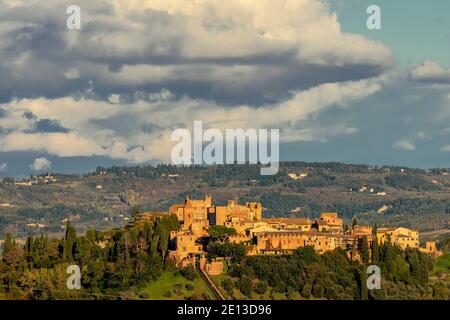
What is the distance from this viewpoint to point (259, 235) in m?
163

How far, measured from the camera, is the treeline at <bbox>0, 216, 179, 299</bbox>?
14550 centimetres

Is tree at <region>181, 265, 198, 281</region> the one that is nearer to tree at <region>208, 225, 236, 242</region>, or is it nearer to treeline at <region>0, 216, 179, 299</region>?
treeline at <region>0, 216, 179, 299</region>

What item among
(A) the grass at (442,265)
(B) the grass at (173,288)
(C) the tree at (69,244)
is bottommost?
(B) the grass at (173,288)

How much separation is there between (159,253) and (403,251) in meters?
34.0

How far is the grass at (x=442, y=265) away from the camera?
170625 mm

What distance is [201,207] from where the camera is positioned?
179375 mm

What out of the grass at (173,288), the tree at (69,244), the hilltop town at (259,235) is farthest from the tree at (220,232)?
the tree at (69,244)

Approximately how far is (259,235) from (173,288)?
1837 centimetres

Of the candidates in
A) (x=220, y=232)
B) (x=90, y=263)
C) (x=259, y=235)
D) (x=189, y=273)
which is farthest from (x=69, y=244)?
(x=259, y=235)

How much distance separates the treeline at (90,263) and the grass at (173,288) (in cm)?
121

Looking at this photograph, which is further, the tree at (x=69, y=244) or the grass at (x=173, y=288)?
the tree at (x=69, y=244)

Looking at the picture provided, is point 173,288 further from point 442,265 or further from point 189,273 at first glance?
point 442,265

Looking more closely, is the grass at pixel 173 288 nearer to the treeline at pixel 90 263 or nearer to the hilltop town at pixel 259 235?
the treeline at pixel 90 263
